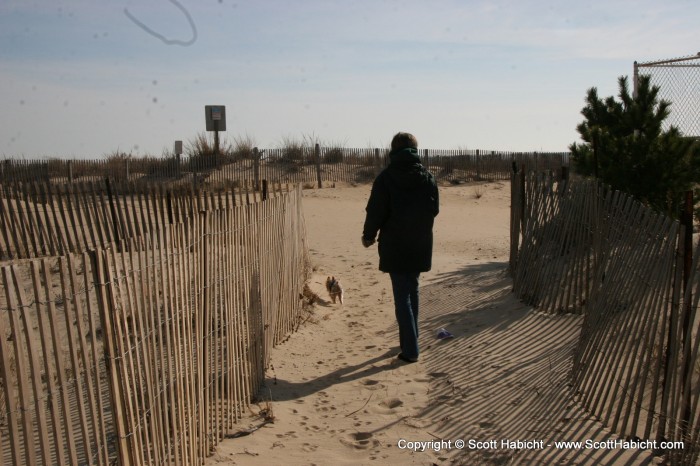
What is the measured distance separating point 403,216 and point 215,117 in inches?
882

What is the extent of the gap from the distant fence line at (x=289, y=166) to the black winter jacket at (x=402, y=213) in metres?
19.3

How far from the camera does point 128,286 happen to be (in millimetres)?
3186

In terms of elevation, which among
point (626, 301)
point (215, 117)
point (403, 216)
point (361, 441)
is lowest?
point (361, 441)

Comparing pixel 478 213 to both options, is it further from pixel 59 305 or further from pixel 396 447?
pixel 396 447

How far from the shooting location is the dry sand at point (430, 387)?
4.24 meters

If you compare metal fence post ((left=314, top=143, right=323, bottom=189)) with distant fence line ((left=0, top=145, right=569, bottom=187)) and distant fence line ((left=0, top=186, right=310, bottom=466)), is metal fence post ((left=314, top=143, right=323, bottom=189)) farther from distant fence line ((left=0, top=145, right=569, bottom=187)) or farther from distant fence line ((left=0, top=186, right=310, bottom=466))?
distant fence line ((left=0, top=186, right=310, bottom=466))

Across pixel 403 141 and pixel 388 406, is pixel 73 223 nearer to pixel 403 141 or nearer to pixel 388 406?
pixel 403 141

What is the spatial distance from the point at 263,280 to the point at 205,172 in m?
21.5

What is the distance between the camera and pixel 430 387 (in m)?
5.45

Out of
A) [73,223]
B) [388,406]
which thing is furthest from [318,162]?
[388,406]

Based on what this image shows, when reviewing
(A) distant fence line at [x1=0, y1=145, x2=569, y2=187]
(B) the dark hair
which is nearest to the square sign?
(A) distant fence line at [x1=0, y1=145, x2=569, y2=187]

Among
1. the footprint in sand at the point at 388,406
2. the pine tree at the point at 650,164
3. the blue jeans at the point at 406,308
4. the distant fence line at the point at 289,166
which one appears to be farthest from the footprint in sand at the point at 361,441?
the distant fence line at the point at 289,166

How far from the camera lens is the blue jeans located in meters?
5.96

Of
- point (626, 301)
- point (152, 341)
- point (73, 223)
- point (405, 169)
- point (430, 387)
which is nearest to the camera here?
point (152, 341)
